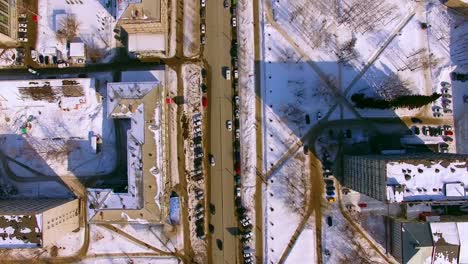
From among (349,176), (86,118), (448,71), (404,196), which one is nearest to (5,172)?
(86,118)

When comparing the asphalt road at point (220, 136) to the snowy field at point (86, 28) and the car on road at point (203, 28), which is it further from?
the snowy field at point (86, 28)

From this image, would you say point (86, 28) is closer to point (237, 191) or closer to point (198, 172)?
point (198, 172)

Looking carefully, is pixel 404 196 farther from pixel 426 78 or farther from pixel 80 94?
pixel 80 94

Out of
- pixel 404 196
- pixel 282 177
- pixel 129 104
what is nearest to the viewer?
pixel 404 196

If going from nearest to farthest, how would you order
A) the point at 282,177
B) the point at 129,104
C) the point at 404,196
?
the point at 404,196 → the point at 129,104 → the point at 282,177

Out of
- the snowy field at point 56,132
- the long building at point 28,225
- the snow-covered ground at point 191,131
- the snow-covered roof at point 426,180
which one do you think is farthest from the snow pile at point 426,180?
the long building at point 28,225

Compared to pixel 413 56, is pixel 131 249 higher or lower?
lower

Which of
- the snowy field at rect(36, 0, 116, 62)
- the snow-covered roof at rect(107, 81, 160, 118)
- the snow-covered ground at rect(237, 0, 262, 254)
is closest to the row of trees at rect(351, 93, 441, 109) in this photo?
the snow-covered ground at rect(237, 0, 262, 254)
